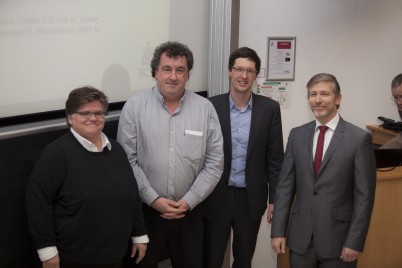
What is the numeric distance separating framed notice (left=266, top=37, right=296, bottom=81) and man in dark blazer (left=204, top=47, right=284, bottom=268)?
0.90 meters

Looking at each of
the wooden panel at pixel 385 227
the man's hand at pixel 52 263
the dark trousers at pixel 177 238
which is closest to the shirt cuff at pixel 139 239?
the dark trousers at pixel 177 238

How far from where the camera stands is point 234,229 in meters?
2.71

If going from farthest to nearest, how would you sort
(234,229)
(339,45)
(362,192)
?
1. (339,45)
2. (234,229)
3. (362,192)

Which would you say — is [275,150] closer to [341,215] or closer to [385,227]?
[341,215]

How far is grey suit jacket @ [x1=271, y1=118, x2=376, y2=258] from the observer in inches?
87.6

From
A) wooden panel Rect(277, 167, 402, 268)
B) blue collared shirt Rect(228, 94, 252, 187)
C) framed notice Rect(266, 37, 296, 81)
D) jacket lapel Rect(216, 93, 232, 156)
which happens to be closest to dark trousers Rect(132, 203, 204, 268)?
blue collared shirt Rect(228, 94, 252, 187)

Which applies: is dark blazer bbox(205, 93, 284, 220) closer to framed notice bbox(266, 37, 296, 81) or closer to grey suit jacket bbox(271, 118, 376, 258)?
grey suit jacket bbox(271, 118, 376, 258)

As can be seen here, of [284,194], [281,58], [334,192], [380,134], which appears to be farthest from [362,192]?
[380,134]

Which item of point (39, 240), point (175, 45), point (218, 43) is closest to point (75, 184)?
point (39, 240)

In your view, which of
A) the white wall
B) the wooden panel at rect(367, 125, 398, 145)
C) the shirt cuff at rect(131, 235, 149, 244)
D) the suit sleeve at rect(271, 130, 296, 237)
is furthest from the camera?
the wooden panel at rect(367, 125, 398, 145)

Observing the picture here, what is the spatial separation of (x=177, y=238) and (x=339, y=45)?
2229mm

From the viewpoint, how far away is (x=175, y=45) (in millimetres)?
2398

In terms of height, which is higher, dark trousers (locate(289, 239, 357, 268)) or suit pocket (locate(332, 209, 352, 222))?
suit pocket (locate(332, 209, 352, 222))

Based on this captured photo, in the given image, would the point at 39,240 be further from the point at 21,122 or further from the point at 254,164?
the point at 254,164
